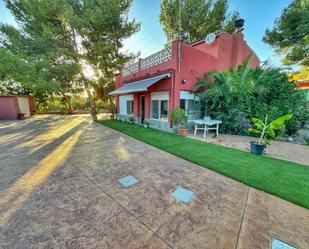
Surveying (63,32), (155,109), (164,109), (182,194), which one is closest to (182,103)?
(164,109)

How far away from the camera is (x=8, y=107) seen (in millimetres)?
21328

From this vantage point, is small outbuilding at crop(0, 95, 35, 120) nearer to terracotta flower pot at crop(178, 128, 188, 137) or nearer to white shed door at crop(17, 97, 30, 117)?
white shed door at crop(17, 97, 30, 117)

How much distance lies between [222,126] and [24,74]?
22.4 meters

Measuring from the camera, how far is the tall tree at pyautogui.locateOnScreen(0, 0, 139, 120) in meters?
16.5

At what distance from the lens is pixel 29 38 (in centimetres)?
1795

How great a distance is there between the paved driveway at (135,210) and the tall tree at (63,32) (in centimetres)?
1633

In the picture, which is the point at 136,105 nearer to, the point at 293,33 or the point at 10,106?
the point at 293,33

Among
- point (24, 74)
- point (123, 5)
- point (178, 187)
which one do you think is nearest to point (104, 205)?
point (178, 187)

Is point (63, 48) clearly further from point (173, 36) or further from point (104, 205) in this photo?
point (104, 205)

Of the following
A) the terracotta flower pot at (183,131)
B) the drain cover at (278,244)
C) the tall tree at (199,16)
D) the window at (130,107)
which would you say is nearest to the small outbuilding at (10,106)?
the window at (130,107)

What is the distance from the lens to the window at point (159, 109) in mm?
13353

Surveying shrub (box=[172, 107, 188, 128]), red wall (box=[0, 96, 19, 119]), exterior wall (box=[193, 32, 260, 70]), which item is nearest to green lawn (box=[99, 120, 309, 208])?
shrub (box=[172, 107, 188, 128])

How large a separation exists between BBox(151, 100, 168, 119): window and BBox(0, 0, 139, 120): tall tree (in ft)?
31.4

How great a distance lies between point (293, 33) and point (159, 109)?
56.4ft
